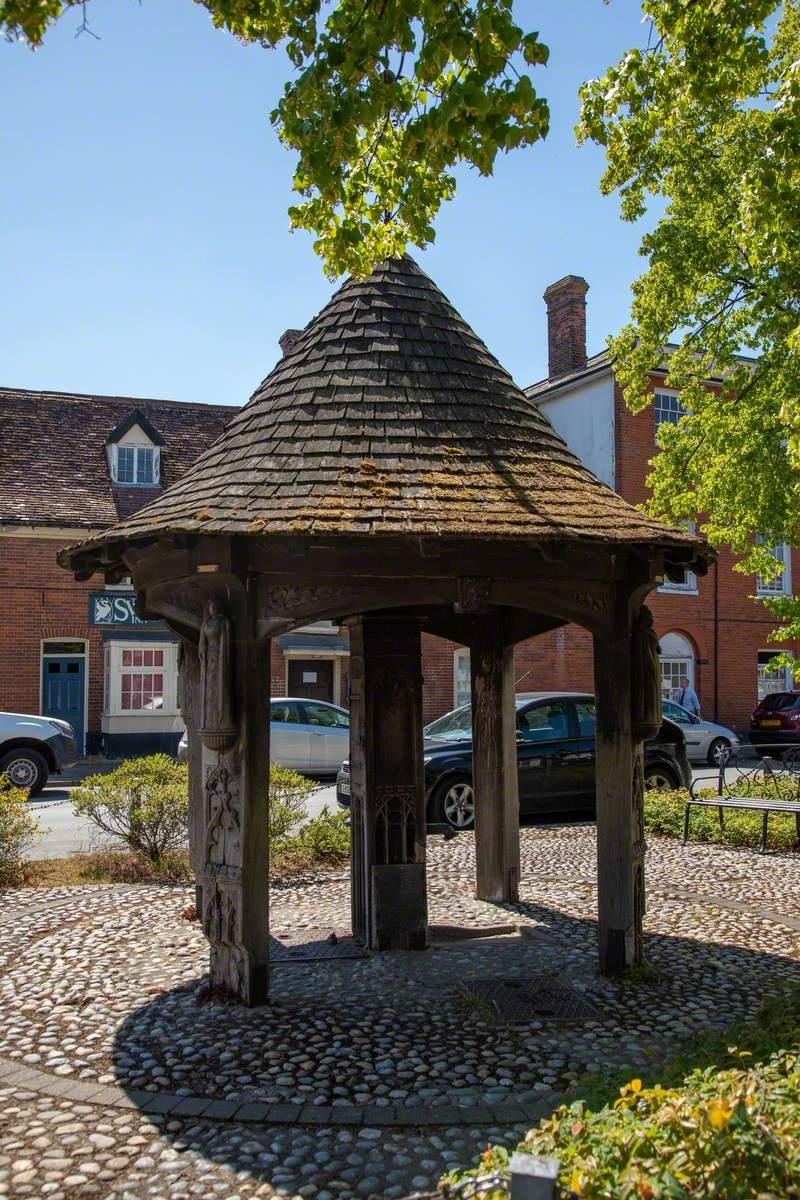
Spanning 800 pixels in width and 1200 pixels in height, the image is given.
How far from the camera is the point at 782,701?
2744cm

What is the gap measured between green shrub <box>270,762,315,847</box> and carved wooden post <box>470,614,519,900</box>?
2.72 metres

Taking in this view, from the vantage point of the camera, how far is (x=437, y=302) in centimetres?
736

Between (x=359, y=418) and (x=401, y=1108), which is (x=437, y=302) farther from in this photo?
(x=401, y=1108)

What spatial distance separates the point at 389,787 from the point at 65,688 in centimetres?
1879

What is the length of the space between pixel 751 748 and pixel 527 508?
9.18 metres

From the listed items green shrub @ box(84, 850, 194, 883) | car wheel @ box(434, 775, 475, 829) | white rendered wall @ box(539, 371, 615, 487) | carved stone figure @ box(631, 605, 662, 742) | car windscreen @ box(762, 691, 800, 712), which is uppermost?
white rendered wall @ box(539, 371, 615, 487)

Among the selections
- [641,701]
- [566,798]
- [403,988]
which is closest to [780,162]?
[641,701]

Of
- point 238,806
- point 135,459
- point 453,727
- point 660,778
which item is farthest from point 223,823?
point 135,459

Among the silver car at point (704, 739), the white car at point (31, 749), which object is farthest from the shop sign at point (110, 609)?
the silver car at point (704, 739)

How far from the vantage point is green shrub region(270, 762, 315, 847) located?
35.0 ft

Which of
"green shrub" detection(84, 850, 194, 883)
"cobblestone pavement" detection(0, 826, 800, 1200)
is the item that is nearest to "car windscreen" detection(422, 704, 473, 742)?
"green shrub" detection(84, 850, 194, 883)

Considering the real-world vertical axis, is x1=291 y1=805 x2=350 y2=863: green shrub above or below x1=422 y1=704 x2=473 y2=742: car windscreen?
below

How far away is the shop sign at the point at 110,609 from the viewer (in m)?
24.5

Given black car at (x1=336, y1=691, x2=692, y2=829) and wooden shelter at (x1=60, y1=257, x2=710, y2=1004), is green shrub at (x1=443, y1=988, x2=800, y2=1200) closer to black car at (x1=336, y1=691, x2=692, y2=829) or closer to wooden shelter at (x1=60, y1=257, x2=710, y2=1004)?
wooden shelter at (x1=60, y1=257, x2=710, y2=1004)
